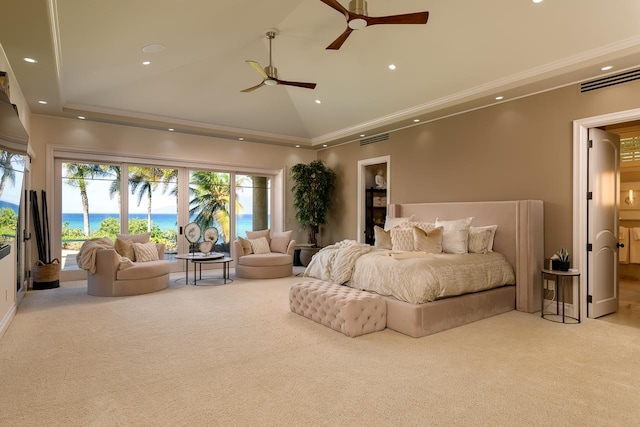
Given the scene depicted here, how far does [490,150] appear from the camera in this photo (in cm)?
548

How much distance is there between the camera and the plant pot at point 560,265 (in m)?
4.36

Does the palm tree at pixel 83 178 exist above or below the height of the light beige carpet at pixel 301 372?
above

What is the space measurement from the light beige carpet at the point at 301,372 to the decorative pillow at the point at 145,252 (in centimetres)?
167

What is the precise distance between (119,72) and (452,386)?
575 cm

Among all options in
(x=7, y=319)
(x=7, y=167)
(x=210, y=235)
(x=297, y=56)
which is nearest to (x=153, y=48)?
(x=297, y=56)

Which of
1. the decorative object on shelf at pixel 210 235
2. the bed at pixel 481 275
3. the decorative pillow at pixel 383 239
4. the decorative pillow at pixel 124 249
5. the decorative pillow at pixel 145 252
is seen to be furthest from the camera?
the decorative object on shelf at pixel 210 235

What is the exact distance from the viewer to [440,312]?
386 cm

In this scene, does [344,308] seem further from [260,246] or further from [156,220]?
[156,220]

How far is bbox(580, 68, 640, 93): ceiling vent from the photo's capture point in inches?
161

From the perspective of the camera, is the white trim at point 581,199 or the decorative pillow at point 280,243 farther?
the decorative pillow at point 280,243

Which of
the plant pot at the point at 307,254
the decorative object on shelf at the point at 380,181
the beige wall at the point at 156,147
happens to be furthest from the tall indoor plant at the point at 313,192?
the decorative object on shelf at the point at 380,181

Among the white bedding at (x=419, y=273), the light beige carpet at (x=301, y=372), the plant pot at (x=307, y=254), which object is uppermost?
the white bedding at (x=419, y=273)

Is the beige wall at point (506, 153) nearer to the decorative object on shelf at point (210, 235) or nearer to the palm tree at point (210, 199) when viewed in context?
the decorative object on shelf at point (210, 235)

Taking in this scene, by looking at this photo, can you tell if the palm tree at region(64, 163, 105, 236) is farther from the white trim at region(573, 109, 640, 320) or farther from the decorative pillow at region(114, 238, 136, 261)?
the white trim at region(573, 109, 640, 320)
